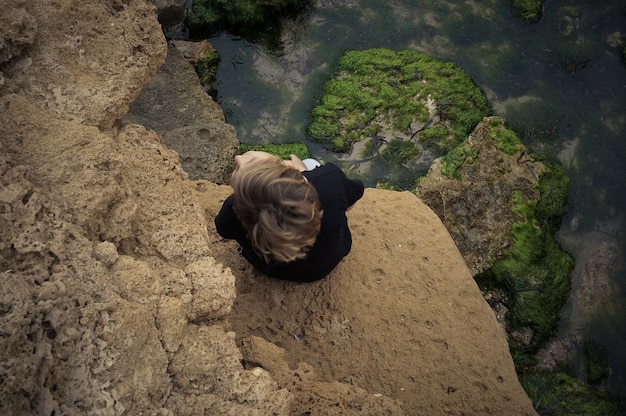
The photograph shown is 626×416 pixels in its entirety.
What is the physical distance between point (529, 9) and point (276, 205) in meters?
5.00

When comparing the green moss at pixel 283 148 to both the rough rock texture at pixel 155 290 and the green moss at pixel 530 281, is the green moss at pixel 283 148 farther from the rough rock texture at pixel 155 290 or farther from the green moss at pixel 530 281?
the green moss at pixel 530 281

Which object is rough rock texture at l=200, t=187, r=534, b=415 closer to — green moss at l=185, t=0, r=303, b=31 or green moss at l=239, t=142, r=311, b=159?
green moss at l=239, t=142, r=311, b=159

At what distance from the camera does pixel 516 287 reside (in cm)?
493

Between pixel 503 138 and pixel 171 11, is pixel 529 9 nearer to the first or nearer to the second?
→ pixel 503 138

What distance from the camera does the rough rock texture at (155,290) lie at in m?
2.12

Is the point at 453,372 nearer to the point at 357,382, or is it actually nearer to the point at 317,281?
the point at 357,382

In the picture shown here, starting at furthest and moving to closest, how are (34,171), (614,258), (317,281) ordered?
1. (614,258)
2. (317,281)
3. (34,171)

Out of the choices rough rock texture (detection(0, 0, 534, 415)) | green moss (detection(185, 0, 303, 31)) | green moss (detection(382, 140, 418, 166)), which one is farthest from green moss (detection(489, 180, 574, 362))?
green moss (detection(185, 0, 303, 31))

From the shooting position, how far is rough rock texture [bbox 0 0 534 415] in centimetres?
212

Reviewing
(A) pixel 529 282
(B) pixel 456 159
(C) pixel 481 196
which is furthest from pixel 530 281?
(B) pixel 456 159

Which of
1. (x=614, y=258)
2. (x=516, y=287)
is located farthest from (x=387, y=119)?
(x=614, y=258)

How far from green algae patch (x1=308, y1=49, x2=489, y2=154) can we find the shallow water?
153 mm

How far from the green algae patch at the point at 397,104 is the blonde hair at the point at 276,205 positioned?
10.4 ft

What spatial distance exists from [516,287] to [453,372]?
1907 mm
